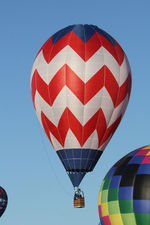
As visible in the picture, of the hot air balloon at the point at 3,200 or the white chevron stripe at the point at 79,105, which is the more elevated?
the white chevron stripe at the point at 79,105

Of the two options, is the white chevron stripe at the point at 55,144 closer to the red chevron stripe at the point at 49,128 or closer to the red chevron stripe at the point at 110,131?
the red chevron stripe at the point at 49,128

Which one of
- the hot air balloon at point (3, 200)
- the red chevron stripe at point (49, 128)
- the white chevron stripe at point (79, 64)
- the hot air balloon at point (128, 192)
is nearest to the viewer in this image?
the hot air balloon at point (128, 192)

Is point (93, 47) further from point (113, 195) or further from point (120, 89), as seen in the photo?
point (113, 195)

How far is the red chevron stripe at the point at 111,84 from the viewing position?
135 ft

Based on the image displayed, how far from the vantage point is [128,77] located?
42750mm

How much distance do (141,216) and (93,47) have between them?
9760 millimetres

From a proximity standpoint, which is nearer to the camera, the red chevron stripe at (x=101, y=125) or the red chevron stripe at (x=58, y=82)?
the red chevron stripe at (x=58, y=82)

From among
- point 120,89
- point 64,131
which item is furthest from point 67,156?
point 120,89

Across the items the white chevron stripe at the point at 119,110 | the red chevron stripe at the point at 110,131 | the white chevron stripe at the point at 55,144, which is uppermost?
the white chevron stripe at the point at 119,110

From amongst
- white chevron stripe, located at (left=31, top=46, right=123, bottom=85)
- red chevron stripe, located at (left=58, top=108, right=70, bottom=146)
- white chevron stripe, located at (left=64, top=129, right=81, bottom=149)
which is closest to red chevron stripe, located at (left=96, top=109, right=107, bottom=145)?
white chevron stripe, located at (left=64, top=129, right=81, bottom=149)

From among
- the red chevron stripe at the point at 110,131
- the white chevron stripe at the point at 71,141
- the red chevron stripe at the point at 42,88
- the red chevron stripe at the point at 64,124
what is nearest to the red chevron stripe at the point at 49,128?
the red chevron stripe at the point at 64,124

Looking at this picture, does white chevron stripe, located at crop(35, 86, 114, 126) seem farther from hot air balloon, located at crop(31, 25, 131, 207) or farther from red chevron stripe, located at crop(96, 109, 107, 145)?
red chevron stripe, located at crop(96, 109, 107, 145)

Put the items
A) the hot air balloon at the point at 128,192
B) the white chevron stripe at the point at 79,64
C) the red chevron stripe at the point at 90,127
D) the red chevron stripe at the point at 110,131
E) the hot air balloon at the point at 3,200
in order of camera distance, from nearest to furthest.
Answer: the hot air balloon at the point at 128,192
the white chevron stripe at the point at 79,64
the red chevron stripe at the point at 90,127
the red chevron stripe at the point at 110,131
the hot air balloon at the point at 3,200

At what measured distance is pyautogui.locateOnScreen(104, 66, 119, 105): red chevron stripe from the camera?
41188 millimetres
